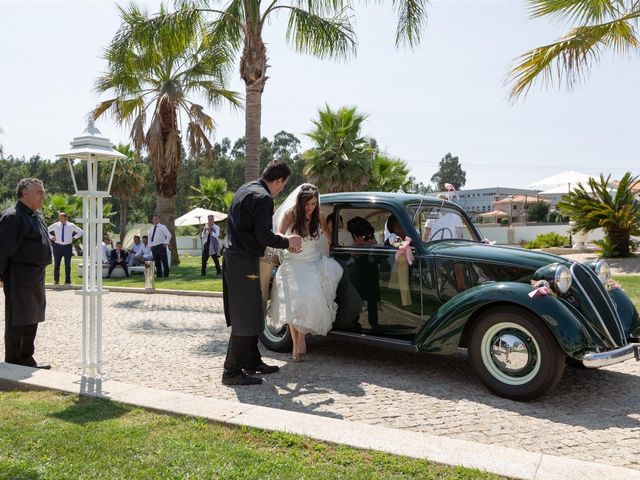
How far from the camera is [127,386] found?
4.66 metres

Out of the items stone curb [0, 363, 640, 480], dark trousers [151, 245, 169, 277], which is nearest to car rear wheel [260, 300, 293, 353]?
stone curb [0, 363, 640, 480]

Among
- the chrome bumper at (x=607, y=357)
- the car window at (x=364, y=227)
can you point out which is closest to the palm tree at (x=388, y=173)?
the car window at (x=364, y=227)

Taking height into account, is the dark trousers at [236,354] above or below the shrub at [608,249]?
below

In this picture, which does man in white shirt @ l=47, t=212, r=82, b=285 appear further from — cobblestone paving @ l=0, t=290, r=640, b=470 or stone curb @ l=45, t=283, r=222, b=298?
cobblestone paving @ l=0, t=290, r=640, b=470

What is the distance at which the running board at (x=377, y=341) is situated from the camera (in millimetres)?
5320

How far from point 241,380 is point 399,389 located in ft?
4.66

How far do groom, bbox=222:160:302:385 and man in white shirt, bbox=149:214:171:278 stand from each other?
1170 centimetres

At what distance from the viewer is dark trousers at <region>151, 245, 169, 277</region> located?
1647 cm

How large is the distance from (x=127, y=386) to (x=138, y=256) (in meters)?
13.7

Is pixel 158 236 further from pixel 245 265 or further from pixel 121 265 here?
pixel 245 265

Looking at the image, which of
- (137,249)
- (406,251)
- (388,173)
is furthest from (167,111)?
(406,251)

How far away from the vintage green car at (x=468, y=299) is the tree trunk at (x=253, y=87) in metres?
5.00

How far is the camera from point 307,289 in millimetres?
5785

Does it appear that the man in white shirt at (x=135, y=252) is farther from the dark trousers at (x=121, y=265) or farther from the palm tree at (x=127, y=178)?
the palm tree at (x=127, y=178)
